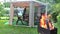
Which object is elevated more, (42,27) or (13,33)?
(42,27)

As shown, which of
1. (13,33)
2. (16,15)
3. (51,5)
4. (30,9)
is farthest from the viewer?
(51,5)

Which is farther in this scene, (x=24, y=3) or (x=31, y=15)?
(x=24, y=3)

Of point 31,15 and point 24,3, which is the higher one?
point 24,3

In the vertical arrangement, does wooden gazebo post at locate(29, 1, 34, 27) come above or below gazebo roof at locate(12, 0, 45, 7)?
below

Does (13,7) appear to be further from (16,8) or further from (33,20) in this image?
(33,20)

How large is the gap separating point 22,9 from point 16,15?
68cm

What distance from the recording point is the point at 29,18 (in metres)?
9.66

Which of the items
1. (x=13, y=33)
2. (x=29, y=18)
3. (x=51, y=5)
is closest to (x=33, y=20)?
(x=29, y=18)

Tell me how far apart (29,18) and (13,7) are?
102cm

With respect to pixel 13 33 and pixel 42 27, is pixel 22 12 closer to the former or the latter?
pixel 13 33

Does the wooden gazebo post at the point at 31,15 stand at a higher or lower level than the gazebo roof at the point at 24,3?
lower

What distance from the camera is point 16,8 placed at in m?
10.5

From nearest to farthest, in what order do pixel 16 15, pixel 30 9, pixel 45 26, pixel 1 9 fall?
pixel 45 26 → pixel 30 9 → pixel 16 15 → pixel 1 9

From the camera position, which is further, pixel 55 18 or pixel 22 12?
pixel 55 18
